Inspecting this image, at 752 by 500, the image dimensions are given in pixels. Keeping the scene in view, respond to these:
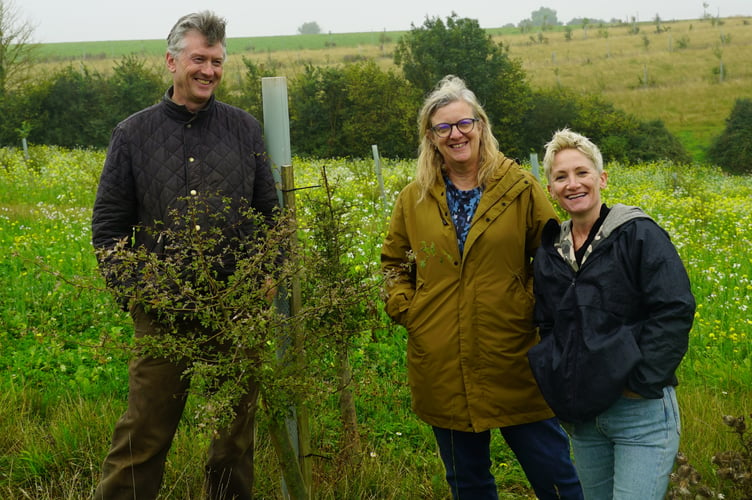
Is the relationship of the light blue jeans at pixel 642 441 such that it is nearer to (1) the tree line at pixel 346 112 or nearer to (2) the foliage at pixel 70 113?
(1) the tree line at pixel 346 112

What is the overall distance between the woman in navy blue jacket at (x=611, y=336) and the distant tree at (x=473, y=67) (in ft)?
110

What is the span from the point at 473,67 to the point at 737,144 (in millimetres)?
13397

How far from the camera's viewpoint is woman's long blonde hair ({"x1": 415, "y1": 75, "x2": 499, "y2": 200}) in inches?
118

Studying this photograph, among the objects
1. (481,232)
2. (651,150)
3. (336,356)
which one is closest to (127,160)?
(336,356)

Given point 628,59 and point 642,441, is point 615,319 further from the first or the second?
point 628,59

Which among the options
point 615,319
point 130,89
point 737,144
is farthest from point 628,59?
point 615,319

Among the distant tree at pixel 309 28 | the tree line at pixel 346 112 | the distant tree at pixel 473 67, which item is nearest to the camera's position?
the tree line at pixel 346 112

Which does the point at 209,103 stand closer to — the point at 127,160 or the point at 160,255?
the point at 127,160

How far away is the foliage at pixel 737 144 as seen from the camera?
104ft

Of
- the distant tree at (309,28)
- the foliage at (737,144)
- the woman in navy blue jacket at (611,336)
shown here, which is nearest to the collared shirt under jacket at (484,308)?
the woman in navy blue jacket at (611,336)

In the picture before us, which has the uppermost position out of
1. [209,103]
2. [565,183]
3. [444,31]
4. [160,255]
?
Answer: [444,31]

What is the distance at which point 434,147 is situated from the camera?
10.1 ft

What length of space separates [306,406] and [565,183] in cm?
137

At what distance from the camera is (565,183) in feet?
8.64
